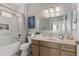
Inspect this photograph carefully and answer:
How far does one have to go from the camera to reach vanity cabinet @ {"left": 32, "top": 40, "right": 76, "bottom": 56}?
1.38m

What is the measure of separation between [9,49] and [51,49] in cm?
66

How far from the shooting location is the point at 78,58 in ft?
4.36

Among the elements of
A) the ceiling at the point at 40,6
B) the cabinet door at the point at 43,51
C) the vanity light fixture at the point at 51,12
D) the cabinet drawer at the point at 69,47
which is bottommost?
the cabinet door at the point at 43,51

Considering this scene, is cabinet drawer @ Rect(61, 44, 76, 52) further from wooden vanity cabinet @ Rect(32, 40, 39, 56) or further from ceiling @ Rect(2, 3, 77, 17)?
ceiling @ Rect(2, 3, 77, 17)

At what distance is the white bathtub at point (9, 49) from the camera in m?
1.31

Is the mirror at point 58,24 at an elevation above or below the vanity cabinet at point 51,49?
above

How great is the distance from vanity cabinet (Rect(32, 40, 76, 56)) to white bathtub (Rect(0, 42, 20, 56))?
0.91 ft

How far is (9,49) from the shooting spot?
1360mm

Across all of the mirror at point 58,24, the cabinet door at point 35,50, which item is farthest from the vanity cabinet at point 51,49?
the mirror at point 58,24

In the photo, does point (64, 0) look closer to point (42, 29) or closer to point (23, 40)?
point (42, 29)

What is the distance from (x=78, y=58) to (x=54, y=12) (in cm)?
81

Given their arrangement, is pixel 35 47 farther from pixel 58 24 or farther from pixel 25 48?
pixel 58 24

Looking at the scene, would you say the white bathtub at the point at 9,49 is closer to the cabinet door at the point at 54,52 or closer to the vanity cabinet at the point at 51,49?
the vanity cabinet at the point at 51,49

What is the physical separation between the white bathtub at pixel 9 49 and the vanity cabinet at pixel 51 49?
277mm
